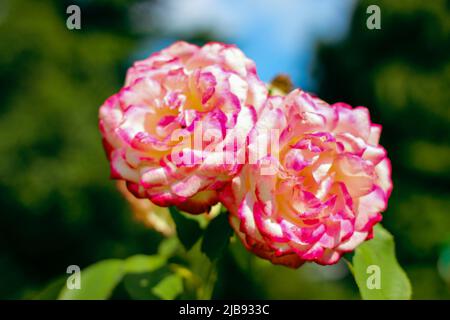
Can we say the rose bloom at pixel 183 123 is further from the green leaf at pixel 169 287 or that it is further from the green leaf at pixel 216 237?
the green leaf at pixel 169 287

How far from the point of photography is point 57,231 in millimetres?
9289

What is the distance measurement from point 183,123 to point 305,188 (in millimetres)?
169

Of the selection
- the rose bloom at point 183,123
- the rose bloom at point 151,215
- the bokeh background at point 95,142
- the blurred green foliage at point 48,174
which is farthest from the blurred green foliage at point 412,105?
the rose bloom at point 183,123

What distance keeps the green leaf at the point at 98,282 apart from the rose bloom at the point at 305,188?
321mm

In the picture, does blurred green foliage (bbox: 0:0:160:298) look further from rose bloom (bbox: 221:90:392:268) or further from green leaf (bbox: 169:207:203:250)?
rose bloom (bbox: 221:90:392:268)

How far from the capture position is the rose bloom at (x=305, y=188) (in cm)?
71

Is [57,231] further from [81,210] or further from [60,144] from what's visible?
[60,144]

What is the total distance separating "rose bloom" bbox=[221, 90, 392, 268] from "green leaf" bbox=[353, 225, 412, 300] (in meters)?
0.10

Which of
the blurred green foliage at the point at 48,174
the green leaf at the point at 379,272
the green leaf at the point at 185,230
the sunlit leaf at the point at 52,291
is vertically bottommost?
the blurred green foliage at the point at 48,174

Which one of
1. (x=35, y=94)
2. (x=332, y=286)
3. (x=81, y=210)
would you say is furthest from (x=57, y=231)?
(x=332, y=286)

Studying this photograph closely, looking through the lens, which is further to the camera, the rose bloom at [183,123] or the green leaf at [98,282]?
the green leaf at [98,282]

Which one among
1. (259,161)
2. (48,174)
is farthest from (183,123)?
(48,174)

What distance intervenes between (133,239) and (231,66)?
8678mm

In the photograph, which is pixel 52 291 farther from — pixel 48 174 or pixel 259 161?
pixel 48 174
